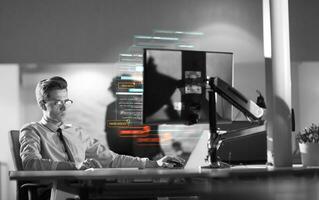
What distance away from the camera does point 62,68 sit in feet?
16.7

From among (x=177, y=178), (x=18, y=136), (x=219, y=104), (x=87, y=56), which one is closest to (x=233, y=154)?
(x=219, y=104)

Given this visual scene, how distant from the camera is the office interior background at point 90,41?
5.02 metres

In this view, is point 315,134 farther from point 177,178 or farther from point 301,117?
point 301,117

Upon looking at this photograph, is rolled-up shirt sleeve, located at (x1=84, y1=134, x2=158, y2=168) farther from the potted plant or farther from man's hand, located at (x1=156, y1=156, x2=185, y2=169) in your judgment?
the potted plant

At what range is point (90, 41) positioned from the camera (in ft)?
16.9

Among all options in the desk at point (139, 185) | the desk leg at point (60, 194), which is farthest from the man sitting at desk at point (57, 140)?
the desk at point (139, 185)

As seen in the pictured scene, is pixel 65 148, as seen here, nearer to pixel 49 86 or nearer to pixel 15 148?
pixel 15 148

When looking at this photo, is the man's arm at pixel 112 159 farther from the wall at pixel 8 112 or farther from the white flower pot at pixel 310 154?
the wall at pixel 8 112

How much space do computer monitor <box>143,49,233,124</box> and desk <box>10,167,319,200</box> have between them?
0.67 meters

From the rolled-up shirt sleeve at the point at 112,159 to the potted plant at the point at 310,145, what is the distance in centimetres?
84

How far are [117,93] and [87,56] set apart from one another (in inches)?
20.1

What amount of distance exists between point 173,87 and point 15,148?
52.5 inches

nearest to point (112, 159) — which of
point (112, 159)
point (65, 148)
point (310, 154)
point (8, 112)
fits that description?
point (112, 159)

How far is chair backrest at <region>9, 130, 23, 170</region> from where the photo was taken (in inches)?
123
